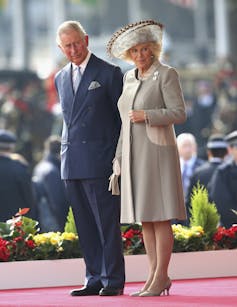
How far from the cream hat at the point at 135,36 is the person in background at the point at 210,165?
184 inches

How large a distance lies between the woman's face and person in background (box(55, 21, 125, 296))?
34cm

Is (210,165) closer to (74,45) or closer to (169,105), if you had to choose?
(74,45)

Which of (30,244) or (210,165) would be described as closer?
(30,244)

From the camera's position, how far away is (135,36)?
10352 millimetres

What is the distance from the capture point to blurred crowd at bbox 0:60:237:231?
15516 millimetres

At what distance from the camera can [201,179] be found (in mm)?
15414

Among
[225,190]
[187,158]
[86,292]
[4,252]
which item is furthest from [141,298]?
[187,158]

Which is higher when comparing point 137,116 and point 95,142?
point 137,116

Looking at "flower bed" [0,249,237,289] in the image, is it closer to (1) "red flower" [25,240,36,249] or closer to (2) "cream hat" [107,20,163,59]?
(1) "red flower" [25,240,36,249]

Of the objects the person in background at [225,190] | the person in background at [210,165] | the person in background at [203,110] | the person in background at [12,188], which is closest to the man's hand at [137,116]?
the person in background at [225,190]

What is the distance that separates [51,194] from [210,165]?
7.31 feet

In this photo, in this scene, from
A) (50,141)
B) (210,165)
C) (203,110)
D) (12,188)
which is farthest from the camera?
(203,110)

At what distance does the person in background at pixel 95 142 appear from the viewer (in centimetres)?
1059

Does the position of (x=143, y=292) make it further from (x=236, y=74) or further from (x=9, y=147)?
(x=236, y=74)
